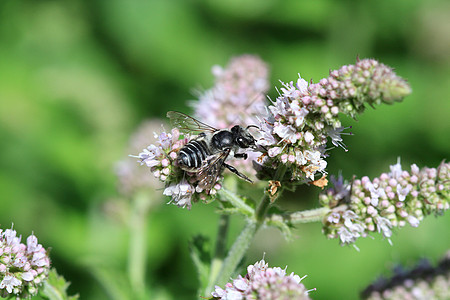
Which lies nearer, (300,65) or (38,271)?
(38,271)

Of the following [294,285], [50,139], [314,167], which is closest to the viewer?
[294,285]

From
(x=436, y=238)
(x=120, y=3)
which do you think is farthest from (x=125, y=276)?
(x=120, y=3)

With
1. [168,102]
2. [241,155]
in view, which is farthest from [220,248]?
[168,102]

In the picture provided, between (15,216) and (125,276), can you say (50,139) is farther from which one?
(125,276)

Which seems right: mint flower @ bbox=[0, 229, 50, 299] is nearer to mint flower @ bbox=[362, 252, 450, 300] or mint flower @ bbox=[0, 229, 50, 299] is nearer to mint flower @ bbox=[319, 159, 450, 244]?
mint flower @ bbox=[319, 159, 450, 244]

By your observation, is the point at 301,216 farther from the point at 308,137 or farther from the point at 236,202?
the point at 308,137

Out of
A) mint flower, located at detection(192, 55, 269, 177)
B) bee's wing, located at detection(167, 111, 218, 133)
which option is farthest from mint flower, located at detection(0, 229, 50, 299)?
mint flower, located at detection(192, 55, 269, 177)

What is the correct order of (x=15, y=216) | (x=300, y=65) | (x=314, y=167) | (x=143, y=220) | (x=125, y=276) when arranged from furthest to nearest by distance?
(x=300, y=65) < (x=15, y=216) < (x=143, y=220) < (x=125, y=276) < (x=314, y=167)
